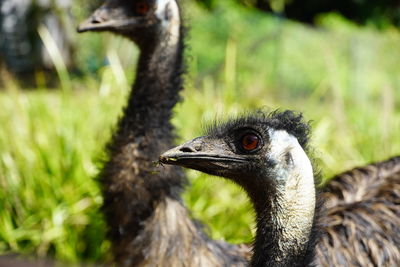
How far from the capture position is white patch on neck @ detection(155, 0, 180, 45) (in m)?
3.72

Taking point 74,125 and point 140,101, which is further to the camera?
point 74,125

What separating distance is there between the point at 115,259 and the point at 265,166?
1.45m

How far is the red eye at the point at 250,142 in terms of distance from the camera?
250cm

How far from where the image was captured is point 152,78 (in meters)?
3.70

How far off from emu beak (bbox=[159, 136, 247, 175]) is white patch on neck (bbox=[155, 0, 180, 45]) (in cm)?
130

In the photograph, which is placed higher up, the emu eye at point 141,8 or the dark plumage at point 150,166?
the emu eye at point 141,8

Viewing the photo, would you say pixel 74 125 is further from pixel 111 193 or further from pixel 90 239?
pixel 111 193

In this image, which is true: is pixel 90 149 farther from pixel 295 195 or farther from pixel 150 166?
pixel 295 195

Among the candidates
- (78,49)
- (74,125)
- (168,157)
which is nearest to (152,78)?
(168,157)

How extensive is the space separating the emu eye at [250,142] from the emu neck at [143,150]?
1.00m

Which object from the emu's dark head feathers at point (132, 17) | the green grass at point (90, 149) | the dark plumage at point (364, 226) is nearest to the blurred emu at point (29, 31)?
the green grass at point (90, 149)

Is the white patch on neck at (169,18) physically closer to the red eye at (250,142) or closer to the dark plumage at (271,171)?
the dark plumage at (271,171)

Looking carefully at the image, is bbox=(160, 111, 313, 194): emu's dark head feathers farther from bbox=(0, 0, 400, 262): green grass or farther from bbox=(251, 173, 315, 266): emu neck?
bbox=(0, 0, 400, 262): green grass

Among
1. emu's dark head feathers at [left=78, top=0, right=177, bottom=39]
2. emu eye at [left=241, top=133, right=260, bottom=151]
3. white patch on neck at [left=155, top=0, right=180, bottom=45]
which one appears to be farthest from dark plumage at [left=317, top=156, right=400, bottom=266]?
emu's dark head feathers at [left=78, top=0, right=177, bottom=39]
